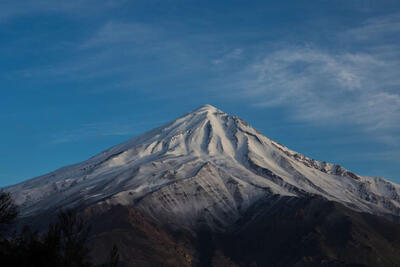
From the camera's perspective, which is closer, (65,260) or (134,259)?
(65,260)

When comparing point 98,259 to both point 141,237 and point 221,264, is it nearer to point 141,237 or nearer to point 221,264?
point 141,237

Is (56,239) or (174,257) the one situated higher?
(174,257)

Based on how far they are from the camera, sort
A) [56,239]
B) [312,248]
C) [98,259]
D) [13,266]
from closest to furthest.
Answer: [13,266] → [56,239] → [98,259] → [312,248]

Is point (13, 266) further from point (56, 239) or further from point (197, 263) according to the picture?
point (197, 263)

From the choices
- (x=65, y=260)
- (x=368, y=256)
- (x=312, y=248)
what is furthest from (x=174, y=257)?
(x=65, y=260)

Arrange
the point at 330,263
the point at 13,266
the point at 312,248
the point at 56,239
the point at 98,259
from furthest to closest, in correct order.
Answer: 1. the point at 312,248
2. the point at 330,263
3. the point at 98,259
4. the point at 56,239
5. the point at 13,266

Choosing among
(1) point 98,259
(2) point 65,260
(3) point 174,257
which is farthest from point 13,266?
(3) point 174,257

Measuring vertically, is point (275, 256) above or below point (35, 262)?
above

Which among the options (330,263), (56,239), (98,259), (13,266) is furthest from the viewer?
(330,263)

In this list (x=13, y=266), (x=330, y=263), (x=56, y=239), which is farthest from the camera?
(x=330, y=263)
